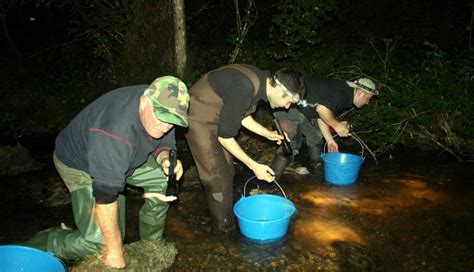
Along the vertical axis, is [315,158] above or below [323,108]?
below

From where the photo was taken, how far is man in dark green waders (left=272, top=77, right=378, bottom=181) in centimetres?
506

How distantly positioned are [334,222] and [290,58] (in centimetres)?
489

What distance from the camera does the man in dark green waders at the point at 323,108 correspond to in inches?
199

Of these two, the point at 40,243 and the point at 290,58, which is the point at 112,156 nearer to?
the point at 40,243

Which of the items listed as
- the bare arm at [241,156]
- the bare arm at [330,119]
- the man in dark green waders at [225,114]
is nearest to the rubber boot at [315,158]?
the bare arm at [330,119]

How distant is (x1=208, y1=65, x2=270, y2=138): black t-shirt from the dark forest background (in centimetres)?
341

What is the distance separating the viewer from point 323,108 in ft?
16.6

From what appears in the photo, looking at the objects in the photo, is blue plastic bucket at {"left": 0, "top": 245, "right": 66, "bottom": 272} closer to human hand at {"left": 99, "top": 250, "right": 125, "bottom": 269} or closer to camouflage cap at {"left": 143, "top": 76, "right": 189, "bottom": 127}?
human hand at {"left": 99, "top": 250, "right": 125, "bottom": 269}

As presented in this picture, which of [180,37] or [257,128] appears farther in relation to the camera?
[180,37]

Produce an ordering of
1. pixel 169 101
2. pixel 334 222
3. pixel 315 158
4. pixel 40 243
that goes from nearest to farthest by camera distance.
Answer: pixel 169 101 → pixel 40 243 → pixel 334 222 → pixel 315 158

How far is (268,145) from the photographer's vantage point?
22.9 feet

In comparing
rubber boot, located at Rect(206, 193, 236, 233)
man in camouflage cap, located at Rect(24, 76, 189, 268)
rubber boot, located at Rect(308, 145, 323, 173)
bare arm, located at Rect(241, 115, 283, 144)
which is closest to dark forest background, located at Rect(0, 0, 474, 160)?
rubber boot, located at Rect(308, 145, 323, 173)

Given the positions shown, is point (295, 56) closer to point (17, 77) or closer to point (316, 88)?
point (316, 88)

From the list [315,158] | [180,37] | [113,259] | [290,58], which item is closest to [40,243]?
[113,259]
